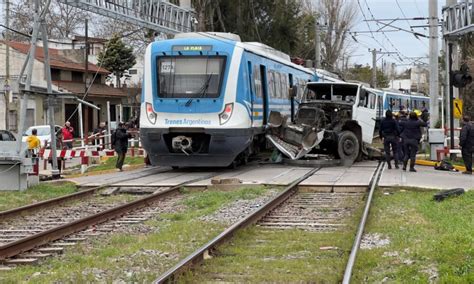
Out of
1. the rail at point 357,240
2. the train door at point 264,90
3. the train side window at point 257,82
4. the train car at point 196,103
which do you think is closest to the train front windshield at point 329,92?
the train door at point 264,90

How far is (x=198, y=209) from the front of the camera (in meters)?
12.2

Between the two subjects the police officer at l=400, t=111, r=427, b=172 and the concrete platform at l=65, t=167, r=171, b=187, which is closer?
the concrete platform at l=65, t=167, r=171, b=187

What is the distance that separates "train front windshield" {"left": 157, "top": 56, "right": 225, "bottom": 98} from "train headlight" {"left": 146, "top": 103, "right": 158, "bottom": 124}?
43 centimetres

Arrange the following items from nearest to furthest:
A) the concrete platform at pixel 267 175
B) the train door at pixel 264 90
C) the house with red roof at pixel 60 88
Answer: the concrete platform at pixel 267 175, the train door at pixel 264 90, the house with red roof at pixel 60 88

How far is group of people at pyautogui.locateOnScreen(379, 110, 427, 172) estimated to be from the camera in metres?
18.2

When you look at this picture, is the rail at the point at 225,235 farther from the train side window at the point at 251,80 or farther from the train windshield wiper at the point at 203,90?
the train side window at the point at 251,80

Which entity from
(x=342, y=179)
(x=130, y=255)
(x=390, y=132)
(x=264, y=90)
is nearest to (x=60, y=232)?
(x=130, y=255)

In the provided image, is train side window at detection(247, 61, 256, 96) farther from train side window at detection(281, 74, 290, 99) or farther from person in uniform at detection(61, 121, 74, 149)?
person in uniform at detection(61, 121, 74, 149)

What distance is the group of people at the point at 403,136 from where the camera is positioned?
18219mm

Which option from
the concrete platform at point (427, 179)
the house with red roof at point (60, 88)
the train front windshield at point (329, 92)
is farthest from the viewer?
the house with red roof at point (60, 88)

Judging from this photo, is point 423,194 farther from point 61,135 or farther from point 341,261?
point 61,135

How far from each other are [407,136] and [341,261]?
11.2m

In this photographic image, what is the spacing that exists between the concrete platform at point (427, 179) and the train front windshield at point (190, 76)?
491cm

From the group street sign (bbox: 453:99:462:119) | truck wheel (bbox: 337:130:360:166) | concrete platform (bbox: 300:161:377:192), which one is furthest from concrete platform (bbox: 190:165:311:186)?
street sign (bbox: 453:99:462:119)
